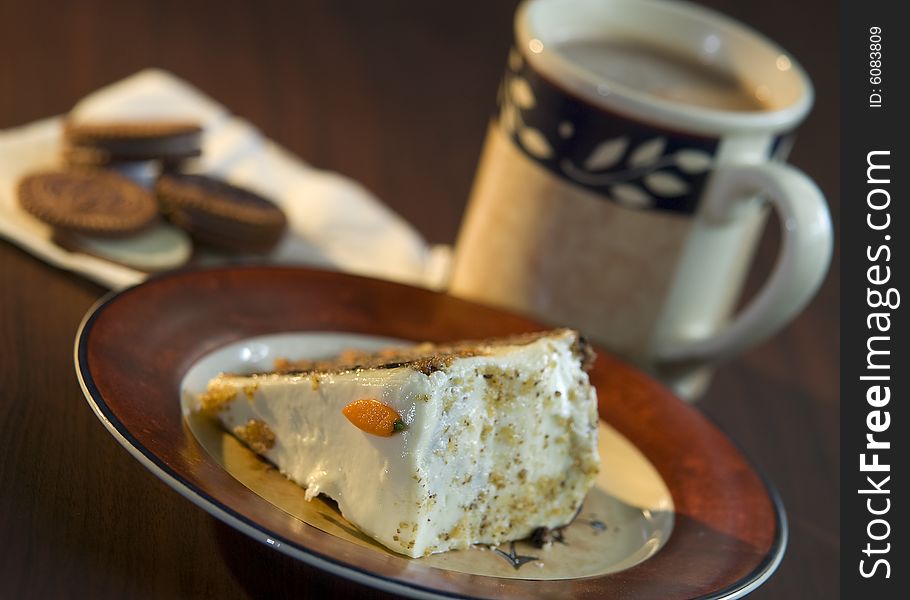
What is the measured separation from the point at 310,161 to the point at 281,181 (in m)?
0.18

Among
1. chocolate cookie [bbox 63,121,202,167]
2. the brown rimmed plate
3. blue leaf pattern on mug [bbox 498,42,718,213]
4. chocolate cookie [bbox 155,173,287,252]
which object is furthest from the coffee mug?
chocolate cookie [bbox 63,121,202,167]

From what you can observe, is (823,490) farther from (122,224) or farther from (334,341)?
(122,224)

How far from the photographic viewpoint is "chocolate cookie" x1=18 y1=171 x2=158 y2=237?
1.39 meters

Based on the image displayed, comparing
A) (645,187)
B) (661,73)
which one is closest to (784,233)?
(645,187)

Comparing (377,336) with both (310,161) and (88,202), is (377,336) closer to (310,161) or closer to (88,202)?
(88,202)

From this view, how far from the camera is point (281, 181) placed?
179cm

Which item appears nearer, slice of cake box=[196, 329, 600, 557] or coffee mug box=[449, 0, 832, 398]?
slice of cake box=[196, 329, 600, 557]

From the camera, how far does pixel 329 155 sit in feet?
6.57

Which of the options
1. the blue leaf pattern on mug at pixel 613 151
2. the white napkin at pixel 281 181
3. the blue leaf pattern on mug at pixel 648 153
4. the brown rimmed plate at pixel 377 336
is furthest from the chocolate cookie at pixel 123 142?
the blue leaf pattern on mug at pixel 648 153

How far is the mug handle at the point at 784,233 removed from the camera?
130cm

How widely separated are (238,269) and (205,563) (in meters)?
0.43

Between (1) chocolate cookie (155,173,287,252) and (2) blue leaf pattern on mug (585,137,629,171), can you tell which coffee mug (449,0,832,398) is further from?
(1) chocolate cookie (155,173,287,252)

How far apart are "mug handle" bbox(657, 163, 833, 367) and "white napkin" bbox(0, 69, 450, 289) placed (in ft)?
1.58

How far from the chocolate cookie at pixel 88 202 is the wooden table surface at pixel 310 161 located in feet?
0.22
